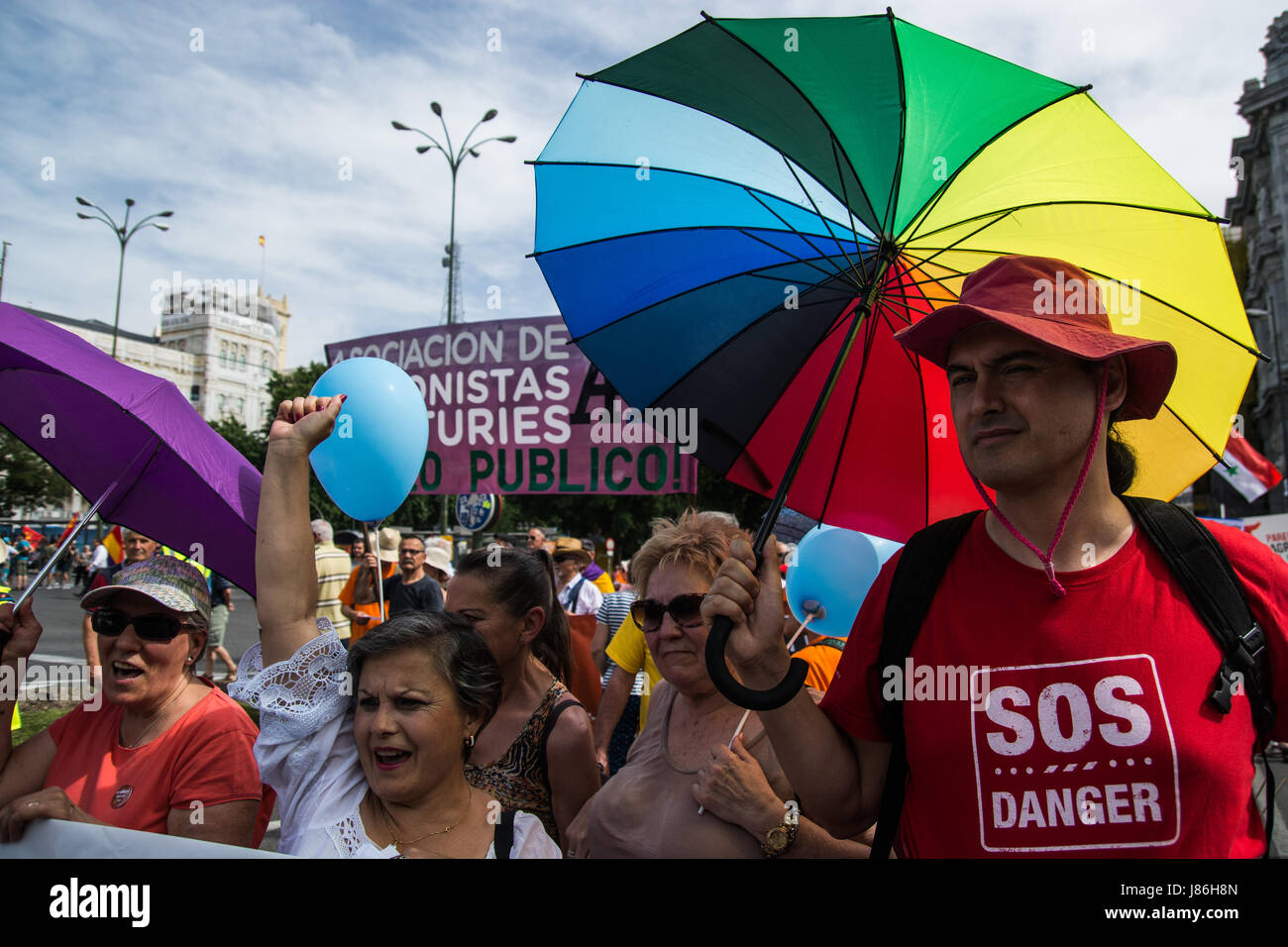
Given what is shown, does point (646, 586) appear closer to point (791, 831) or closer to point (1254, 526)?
point (791, 831)

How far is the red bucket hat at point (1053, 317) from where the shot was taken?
5.11ft

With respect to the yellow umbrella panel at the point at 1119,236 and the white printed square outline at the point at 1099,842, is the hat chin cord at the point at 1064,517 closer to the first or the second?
the white printed square outline at the point at 1099,842

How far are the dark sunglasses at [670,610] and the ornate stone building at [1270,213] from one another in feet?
124

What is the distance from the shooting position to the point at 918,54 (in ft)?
6.21

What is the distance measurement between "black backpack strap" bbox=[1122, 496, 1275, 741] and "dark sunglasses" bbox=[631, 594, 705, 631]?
1.30 meters

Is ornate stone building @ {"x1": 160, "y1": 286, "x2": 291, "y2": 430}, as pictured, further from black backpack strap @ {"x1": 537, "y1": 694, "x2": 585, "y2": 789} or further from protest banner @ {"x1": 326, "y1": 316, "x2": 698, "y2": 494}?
black backpack strap @ {"x1": 537, "y1": 694, "x2": 585, "y2": 789}

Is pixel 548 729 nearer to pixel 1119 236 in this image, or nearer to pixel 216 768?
pixel 216 768

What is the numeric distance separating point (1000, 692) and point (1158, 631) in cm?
28

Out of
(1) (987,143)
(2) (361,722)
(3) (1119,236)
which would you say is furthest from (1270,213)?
(2) (361,722)

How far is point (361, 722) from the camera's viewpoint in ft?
6.66

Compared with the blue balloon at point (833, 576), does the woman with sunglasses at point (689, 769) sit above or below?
below

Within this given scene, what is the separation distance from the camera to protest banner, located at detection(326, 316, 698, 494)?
7145 millimetres

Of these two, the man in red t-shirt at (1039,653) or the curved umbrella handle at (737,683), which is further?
the curved umbrella handle at (737,683)

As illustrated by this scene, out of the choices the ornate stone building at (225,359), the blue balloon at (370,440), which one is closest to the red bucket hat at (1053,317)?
the blue balloon at (370,440)
